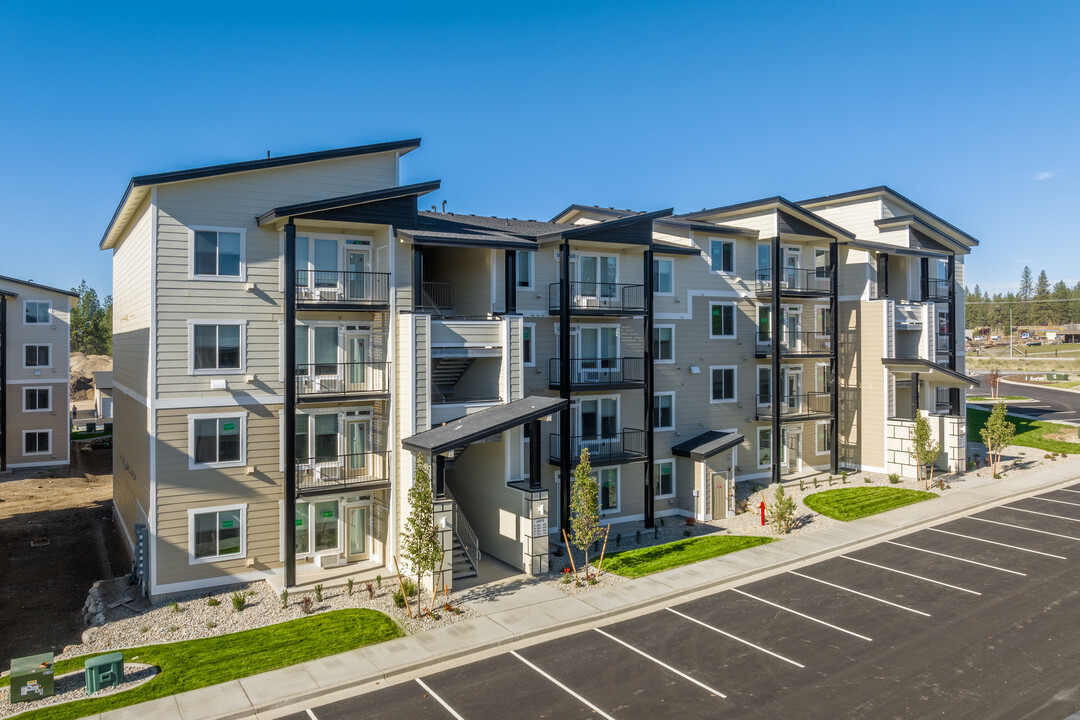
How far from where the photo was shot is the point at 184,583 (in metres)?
20.0

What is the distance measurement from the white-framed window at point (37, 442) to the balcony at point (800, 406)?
39.4 m

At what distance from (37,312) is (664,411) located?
117 feet

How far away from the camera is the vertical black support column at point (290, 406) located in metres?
20.3

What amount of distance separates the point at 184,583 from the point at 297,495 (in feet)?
12.4

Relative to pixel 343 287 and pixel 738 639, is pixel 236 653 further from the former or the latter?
pixel 738 639

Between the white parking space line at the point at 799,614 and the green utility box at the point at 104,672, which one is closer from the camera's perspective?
Result: the green utility box at the point at 104,672

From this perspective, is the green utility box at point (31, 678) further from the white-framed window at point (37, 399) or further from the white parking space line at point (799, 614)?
the white-framed window at point (37, 399)

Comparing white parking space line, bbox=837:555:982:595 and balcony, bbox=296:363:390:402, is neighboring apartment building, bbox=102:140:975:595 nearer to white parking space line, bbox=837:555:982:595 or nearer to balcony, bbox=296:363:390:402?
balcony, bbox=296:363:390:402

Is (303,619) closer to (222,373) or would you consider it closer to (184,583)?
(184,583)

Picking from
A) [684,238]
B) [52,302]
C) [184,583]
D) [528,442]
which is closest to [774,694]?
[528,442]

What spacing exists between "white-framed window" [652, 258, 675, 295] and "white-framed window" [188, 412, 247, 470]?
16.6 metres

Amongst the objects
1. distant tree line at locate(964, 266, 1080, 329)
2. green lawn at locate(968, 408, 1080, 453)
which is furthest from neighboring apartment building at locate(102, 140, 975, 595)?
distant tree line at locate(964, 266, 1080, 329)

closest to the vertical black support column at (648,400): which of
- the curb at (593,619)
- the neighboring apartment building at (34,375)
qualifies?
the curb at (593,619)

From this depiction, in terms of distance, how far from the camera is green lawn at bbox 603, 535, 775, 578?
71.9 ft
